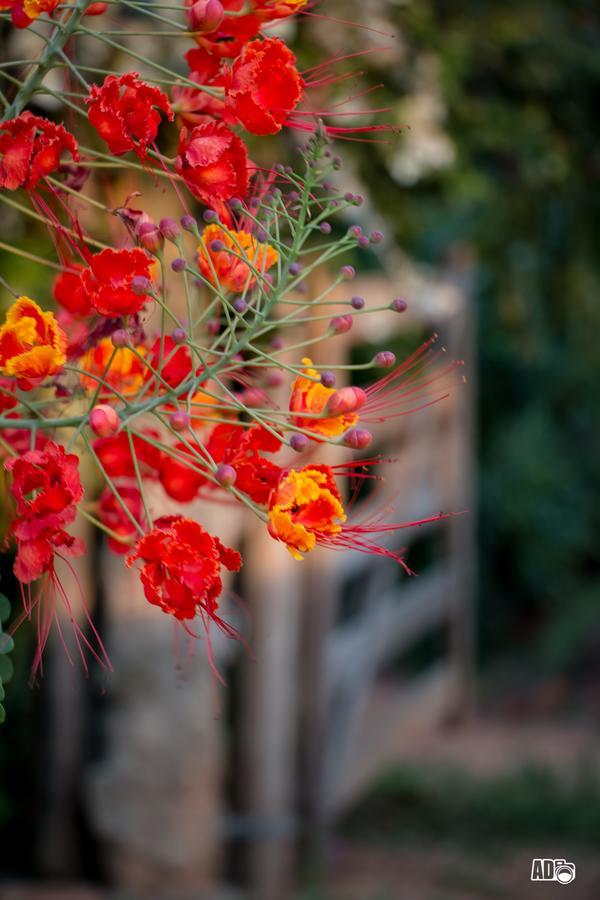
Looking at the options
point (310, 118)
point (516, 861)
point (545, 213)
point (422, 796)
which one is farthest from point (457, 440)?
point (310, 118)

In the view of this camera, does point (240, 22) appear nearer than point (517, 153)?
Yes

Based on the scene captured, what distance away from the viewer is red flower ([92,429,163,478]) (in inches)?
38.6

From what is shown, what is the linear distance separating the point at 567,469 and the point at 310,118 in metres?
9.55

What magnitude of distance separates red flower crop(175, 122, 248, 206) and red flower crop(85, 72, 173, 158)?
0.10 ft

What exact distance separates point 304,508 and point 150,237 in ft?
0.77

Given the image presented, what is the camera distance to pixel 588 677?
9.12 metres

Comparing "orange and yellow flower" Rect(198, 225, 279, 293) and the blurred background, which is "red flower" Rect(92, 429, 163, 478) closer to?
"orange and yellow flower" Rect(198, 225, 279, 293)

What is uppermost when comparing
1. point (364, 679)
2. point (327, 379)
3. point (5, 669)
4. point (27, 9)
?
point (364, 679)

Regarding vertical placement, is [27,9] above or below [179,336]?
above

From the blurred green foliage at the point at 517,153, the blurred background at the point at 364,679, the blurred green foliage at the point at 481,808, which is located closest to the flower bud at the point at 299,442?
the blurred background at the point at 364,679

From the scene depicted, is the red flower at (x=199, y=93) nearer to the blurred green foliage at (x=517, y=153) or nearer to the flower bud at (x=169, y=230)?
the flower bud at (x=169, y=230)

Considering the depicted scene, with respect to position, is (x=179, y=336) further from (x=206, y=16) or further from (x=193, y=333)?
(x=206, y=16)

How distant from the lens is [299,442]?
86cm

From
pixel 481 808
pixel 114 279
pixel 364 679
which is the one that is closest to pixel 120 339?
pixel 114 279
